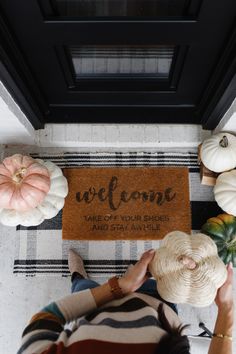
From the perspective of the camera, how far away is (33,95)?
1770 millimetres

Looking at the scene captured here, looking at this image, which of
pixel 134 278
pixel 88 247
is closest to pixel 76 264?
pixel 88 247

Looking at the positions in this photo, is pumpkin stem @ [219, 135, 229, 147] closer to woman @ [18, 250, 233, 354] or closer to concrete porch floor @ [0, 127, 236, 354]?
concrete porch floor @ [0, 127, 236, 354]

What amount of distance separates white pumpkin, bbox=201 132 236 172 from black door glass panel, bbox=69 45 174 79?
318 mm

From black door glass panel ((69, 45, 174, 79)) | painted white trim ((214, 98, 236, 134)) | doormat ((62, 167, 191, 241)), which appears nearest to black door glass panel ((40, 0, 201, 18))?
black door glass panel ((69, 45, 174, 79))

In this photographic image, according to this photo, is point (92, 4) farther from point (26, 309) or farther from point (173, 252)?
point (26, 309)

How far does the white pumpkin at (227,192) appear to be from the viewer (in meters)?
1.78

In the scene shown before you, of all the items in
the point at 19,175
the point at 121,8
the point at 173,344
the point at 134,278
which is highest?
the point at 121,8

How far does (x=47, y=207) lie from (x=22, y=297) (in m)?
0.44

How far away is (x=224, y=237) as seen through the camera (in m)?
1.78

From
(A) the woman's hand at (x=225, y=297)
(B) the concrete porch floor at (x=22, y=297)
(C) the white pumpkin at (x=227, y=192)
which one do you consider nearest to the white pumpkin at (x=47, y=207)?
(B) the concrete porch floor at (x=22, y=297)

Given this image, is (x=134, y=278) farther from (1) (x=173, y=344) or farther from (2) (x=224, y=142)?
(2) (x=224, y=142)

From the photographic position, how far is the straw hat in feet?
4.20

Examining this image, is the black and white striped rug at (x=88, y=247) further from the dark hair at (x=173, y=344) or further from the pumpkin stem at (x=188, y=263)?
the dark hair at (x=173, y=344)

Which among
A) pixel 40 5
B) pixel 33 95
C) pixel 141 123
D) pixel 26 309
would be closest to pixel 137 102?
pixel 141 123
